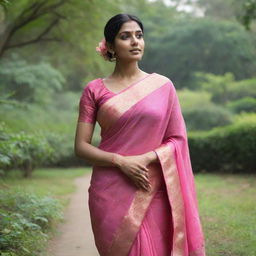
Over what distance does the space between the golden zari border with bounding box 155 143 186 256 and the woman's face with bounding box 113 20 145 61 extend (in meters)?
0.60

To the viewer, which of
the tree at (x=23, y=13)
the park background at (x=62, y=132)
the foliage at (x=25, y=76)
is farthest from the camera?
the foliage at (x=25, y=76)

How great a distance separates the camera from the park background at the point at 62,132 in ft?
19.2

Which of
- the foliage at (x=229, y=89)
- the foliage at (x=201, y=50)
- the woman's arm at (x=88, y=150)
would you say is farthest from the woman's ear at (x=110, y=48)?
the foliage at (x=201, y=50)

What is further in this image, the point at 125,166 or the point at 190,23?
the point at 190,23

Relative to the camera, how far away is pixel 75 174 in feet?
48.8

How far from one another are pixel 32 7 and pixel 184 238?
9593mm

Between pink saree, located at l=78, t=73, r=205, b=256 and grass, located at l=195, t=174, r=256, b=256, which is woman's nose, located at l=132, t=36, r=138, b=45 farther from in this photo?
grass, located at l=195, t=174, r=256, b=256

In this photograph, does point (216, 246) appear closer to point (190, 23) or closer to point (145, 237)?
point (145, 237)

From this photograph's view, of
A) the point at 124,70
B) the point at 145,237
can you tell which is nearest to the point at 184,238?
the point at 145,237

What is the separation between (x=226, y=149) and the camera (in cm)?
1281

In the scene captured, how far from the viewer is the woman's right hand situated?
2633 mm

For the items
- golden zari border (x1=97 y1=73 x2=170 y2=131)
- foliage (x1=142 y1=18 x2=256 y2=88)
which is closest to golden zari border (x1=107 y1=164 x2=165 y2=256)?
golden zari border (x1=97 y1=73 x2=170 y2=131)

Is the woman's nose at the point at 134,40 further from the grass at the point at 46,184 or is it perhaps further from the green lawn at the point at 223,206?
the grass at the point at 46,184

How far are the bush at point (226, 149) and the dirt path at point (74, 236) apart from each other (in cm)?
511
